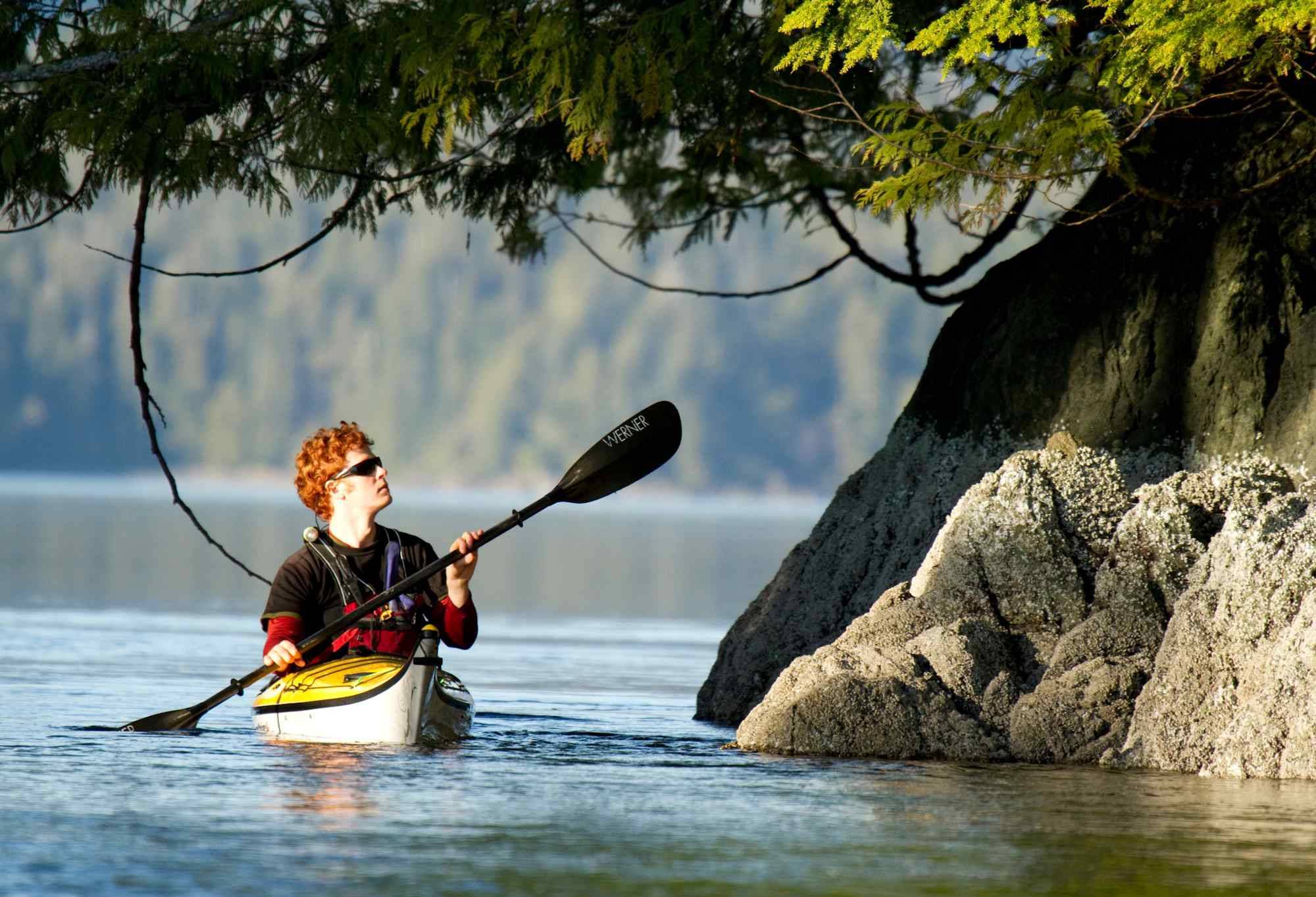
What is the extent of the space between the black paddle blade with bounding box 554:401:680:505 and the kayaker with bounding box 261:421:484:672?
119cm

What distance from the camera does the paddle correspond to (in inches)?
411

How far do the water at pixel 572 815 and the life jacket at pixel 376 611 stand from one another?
620mm

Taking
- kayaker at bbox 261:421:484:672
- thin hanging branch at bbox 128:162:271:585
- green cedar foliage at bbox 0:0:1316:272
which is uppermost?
green cedar foliage at bbox 0:0:1316:272

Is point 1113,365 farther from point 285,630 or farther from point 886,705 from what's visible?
point 285,630

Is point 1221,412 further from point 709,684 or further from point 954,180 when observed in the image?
point 709,684

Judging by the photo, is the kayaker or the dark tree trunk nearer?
the kayaker

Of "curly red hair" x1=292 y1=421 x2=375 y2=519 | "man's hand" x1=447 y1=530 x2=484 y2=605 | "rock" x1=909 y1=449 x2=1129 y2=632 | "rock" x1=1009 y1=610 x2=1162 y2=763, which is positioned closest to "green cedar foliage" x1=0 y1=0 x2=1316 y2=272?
"rock" x1=909 y1=449 x2=1129 y2=632

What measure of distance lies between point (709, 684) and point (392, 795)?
4824 mm

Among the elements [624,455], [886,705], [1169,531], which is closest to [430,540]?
[624,455]

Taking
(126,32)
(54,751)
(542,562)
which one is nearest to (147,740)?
(54,751)

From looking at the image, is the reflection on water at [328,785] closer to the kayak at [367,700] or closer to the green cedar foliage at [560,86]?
the kayak at [367,700]

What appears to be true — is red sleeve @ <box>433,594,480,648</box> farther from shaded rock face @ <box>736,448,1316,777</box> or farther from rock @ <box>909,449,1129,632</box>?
rock @ <box>909,449,1129,632</box>

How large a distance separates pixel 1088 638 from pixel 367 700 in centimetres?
346

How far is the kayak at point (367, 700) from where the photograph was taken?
9.61 m
